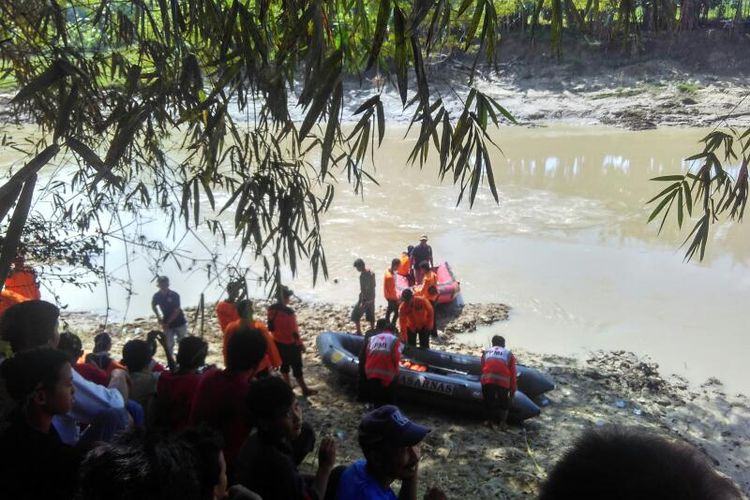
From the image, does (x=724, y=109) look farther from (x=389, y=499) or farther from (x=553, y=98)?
(x=389, y=499)

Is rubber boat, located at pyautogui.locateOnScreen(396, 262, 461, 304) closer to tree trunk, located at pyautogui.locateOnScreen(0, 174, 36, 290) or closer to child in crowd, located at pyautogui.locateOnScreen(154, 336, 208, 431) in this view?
child in crowd, located at pyautogui.locateOnScreen(154, 336, 208, 431)

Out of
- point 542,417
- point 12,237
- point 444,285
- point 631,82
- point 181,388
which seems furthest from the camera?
point 631,82

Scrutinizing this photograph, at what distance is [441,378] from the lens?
6.18 m

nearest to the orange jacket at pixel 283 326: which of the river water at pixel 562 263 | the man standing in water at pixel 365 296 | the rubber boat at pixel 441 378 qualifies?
the rubber boat at pixel 441 378

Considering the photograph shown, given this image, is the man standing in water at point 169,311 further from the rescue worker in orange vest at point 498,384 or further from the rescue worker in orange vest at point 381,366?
the rescue worker in orange vest at point 498,384

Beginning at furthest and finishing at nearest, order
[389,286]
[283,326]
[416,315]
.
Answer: [389,286] < [416,315] < [283,326]

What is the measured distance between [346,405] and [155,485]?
4.93 meters

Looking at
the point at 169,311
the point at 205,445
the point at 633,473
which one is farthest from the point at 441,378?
the point at 633,473

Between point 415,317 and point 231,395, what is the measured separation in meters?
4.90

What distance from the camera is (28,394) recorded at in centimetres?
187

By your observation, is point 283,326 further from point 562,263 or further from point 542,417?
point 562,263

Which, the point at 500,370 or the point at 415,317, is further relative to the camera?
the point at 415,317

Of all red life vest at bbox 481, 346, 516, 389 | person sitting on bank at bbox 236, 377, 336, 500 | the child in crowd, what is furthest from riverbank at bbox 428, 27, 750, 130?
person sitting on bank at bbox 236, 377, 336, 500

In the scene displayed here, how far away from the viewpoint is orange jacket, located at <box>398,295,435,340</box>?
7.48 metres
